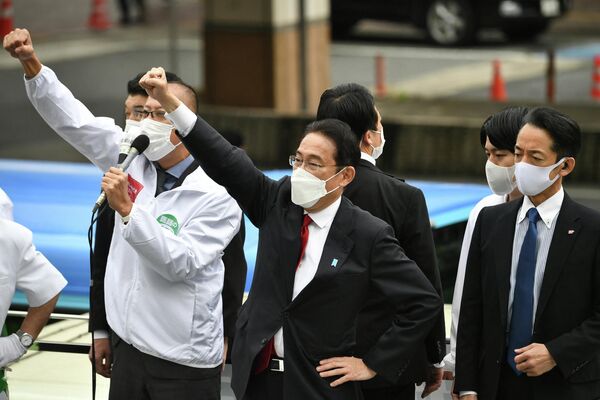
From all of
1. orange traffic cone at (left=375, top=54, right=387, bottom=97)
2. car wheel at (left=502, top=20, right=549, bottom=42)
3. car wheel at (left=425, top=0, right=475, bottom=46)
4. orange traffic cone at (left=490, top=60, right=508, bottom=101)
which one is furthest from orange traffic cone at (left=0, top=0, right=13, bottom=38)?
car wheel at (left=502, top=20, right=549, bottom=42)

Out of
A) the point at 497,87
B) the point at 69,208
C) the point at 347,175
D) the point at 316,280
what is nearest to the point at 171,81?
the point at 347,175

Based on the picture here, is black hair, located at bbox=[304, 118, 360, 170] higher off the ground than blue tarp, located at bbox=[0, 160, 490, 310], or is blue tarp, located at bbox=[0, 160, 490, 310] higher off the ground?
black hair, located at bbox=[304, 118, 360, 170]

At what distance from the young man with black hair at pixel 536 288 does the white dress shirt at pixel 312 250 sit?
0.59 m

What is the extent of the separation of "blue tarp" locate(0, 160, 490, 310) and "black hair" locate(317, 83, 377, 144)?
2.00 meters

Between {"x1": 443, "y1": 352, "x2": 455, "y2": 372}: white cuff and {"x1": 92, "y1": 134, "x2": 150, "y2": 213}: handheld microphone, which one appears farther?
{"x1": 443, "y1": 352, "x2": 455, "y2": 372}: white cuff

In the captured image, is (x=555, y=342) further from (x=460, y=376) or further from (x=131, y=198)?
(x=131, y=198)

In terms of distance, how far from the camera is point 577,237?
173 inches

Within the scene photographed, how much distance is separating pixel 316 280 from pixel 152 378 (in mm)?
839

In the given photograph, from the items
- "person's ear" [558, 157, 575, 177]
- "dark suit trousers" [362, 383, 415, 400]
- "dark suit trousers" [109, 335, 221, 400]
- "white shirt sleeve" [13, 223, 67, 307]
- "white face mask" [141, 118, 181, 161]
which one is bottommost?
"dark suit trousers" [362, 383, 415, 400]

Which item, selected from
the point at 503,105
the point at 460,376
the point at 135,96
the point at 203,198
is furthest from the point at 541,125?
the point at 503,105

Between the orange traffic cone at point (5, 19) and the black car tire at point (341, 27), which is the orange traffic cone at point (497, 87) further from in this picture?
the orange traffic cone at point (5, 19)

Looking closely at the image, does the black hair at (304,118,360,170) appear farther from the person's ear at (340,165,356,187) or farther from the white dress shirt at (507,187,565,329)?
the white dress shirt at (507,187,565,329)

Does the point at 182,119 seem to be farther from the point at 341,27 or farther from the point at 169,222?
the point at 341,27

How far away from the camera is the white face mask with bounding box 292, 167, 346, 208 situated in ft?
14.0
